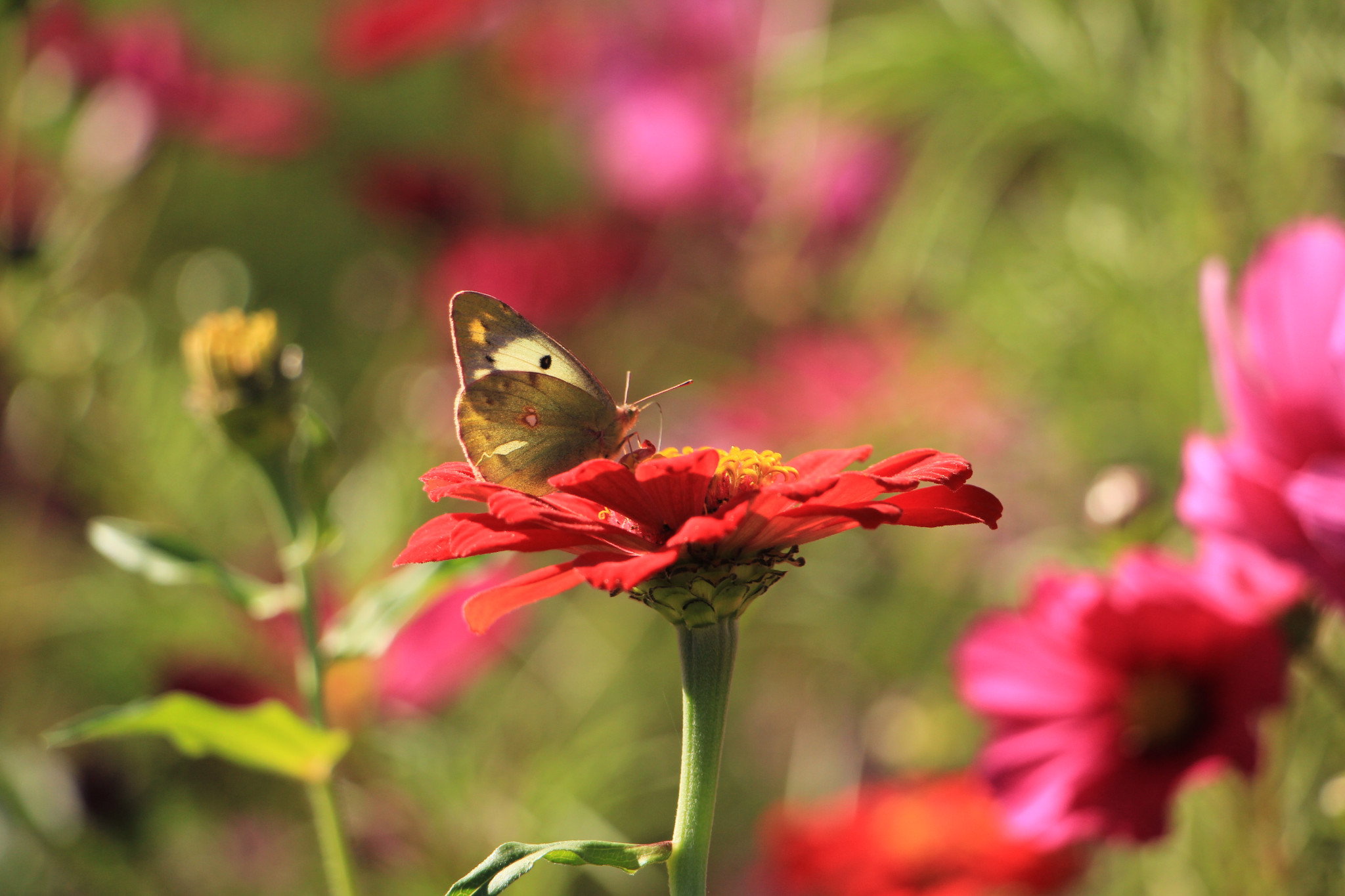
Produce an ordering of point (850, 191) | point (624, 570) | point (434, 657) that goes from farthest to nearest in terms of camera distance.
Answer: point (850, 191)
point (434, 657)
point (624, 570)

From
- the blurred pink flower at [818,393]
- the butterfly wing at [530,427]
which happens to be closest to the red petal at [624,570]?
the butterfly wing at [530,427]

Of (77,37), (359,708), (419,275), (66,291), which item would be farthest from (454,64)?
(359,708)

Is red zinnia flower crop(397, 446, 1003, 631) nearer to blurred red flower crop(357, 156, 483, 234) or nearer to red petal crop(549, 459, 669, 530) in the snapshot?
red petal crop(549, 459, 669, 530)

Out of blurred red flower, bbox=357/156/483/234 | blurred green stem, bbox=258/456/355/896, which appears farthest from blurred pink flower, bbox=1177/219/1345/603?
blurred red flower, bbox=357/156/483/234

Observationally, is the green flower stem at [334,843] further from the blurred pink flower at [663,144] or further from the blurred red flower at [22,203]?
the blurred pink flower at [663,144]

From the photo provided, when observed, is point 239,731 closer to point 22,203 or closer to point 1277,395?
point 1277,395

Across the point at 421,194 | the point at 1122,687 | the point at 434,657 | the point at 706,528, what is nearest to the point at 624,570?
the point at 706,528
